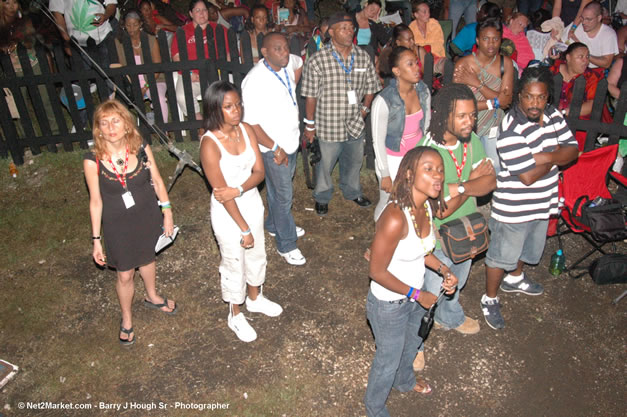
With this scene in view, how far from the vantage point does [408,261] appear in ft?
11.2

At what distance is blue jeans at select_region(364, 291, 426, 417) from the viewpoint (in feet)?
11.6

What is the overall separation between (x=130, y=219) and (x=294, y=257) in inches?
82.1

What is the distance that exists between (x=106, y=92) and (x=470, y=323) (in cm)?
625

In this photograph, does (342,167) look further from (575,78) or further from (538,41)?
(538,41)

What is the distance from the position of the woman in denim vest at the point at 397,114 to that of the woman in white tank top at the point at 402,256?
1.46m

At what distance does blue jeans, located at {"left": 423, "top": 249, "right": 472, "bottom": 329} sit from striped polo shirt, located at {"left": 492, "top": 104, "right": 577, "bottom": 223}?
0.73 m

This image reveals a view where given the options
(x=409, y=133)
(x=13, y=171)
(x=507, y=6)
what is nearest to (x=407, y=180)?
(x=409, y=133)

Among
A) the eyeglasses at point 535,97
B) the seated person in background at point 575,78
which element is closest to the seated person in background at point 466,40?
the seated person in background at point 575,78

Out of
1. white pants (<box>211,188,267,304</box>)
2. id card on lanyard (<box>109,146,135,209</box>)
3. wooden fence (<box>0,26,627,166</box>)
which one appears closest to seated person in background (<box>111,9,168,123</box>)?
wooden fence (<box>0,26,627,166</box>)

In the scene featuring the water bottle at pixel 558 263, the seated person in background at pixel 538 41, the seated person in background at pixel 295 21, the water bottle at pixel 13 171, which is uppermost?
the seated person in background at pixel 295 21

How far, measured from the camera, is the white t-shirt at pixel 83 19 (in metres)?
8.93

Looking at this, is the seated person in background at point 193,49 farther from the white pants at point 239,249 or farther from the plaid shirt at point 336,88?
the white pants at point 239,249

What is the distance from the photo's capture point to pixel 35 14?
893 centimetres

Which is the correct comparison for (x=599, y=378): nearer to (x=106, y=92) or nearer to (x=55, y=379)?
(x=55, y=379)
